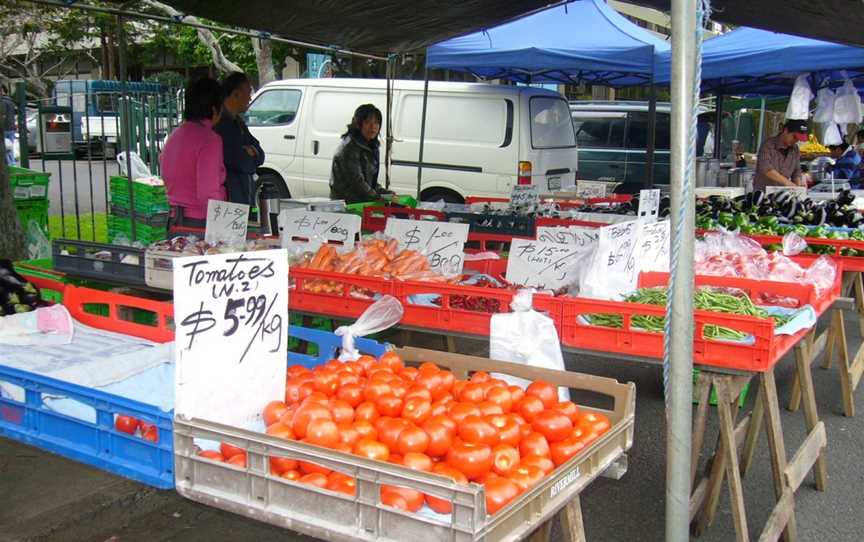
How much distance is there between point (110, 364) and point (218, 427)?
3.21 ft

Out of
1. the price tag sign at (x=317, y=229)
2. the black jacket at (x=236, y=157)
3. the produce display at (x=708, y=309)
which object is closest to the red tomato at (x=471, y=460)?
the produce display at (x=708, y=309)

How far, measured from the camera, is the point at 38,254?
7.01 meters

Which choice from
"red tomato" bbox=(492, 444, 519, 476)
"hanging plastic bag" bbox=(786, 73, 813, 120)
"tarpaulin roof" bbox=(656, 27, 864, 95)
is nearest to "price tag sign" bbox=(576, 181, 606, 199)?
"tarpaulin roof" bbox=(656, 27, 864, 95)

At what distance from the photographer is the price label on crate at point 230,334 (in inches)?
82.4

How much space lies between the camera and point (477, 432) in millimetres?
2139

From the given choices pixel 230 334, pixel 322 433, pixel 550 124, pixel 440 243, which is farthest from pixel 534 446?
pixel 550 124

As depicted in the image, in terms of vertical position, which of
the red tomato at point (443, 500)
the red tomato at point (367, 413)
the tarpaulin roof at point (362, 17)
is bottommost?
the red tomato at point (443, 500)

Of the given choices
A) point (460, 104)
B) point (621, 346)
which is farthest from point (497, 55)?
point (621, 346)

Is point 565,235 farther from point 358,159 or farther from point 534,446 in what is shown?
point 358,159

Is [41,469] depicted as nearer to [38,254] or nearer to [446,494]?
[446,494]

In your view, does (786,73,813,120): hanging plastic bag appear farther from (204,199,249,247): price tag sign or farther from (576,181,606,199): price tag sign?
(204,199,249,247): price tag sign

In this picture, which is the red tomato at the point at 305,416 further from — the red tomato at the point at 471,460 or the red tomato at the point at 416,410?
the red tomato at the point at 471,460

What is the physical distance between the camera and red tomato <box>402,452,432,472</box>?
2.02 meters

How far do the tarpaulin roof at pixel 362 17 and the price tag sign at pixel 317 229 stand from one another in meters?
1.82
